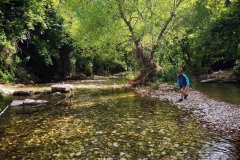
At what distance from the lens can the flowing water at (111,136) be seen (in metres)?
7.28

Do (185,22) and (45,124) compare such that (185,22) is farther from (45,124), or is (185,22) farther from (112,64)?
(112,64)

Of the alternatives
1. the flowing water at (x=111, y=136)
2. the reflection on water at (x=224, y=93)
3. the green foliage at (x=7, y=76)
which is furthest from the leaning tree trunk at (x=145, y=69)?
the green foliage at (x=7, y=76)

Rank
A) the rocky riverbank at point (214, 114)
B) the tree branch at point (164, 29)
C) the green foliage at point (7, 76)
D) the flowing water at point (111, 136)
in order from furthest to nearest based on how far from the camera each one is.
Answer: the green foliage at point (7, 76)
the tree branch at point (164, 29)
the rocky riverbank at point (214, 114)
the flowing water at point (111, 136)

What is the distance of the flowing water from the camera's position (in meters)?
7.28

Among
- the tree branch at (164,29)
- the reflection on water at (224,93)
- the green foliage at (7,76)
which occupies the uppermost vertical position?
the tree branch at (164,29)

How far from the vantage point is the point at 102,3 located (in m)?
23.7

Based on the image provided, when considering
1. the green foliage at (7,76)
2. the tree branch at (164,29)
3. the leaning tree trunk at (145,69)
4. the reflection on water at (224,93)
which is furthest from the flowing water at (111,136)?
the green foliage at (7,76)

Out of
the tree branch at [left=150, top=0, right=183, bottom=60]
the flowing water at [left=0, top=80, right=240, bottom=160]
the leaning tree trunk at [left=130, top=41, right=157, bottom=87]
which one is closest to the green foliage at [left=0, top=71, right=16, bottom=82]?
the leaning tree trunk at [left=130, top=41, right=157, bottom=87]

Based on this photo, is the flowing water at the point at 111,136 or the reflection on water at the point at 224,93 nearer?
the flowing water at the point at 111,136

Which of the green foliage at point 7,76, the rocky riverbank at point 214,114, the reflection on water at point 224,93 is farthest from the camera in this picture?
the green foliage at point 7,76

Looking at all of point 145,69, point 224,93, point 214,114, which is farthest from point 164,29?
point 214,114

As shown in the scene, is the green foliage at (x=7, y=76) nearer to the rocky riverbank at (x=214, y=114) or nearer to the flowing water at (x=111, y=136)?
the flowing water at (x=111, y=136)

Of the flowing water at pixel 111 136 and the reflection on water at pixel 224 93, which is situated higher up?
the reflection on water at pixel 224 93

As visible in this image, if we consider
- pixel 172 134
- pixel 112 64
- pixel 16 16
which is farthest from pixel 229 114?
pixel 112 64
